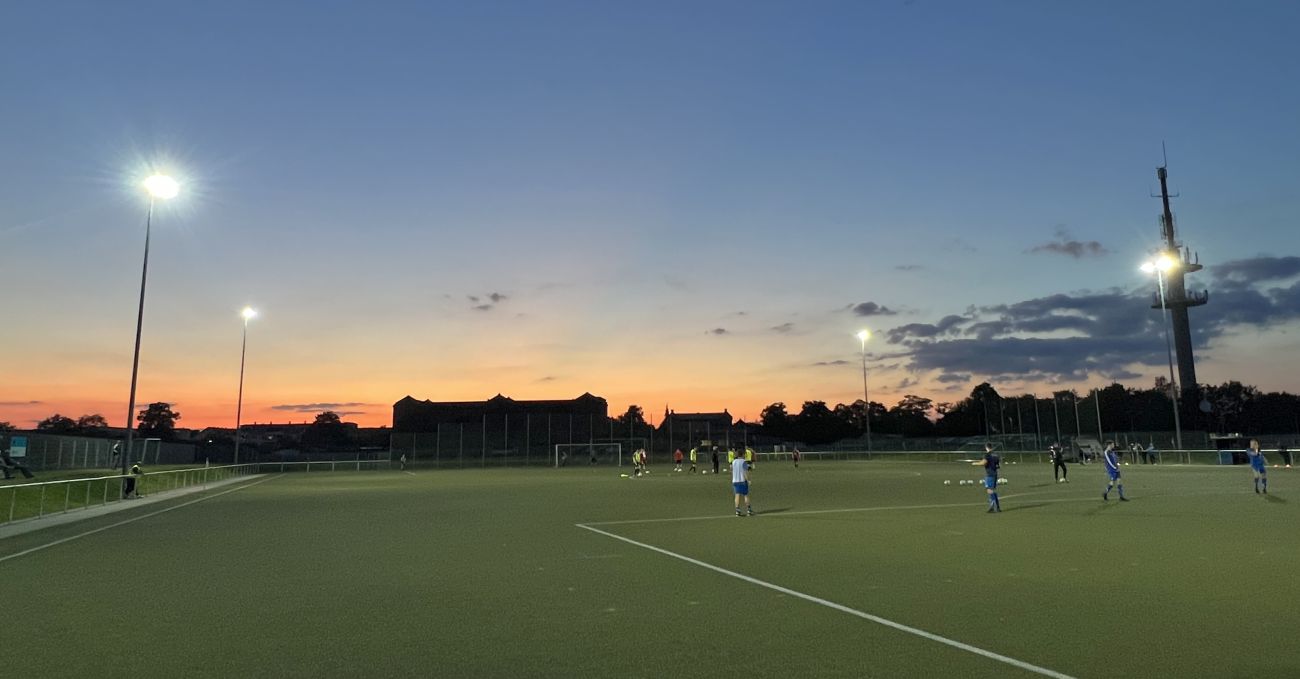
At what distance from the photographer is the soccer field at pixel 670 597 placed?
20.7 ft

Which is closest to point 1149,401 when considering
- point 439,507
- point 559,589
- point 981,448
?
point 981,448

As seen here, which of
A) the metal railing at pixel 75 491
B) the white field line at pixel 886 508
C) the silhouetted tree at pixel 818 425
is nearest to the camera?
the white field line at pixel 886 508

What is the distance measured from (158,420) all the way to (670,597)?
533ft

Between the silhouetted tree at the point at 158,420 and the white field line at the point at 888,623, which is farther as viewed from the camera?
the silhouetted tree at the point at 158,420

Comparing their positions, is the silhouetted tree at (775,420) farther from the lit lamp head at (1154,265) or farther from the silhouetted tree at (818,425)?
the lit lamp head at (1154,265)

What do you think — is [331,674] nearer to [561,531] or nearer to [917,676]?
[917,676]

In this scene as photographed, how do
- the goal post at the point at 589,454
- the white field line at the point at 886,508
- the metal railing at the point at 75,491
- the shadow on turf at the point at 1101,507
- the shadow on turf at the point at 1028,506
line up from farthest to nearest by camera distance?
1. the goal post at the point at 589,454
2. the shadow on turf at the point at 1028,506
3. the metal railing at the point at 75,491
4. the shadow on turf at the point at 1101,507
5. the white field line at the point at 886,508

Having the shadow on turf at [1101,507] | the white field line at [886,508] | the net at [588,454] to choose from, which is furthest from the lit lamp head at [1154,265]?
the net at [588,454]

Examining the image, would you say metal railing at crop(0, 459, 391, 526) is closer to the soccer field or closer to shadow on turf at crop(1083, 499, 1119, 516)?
the soccer field

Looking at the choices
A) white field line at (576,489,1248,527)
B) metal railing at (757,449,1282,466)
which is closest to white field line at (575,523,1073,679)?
white field line at (576,489,1248,527)

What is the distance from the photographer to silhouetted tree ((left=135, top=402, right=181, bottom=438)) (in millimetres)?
139925

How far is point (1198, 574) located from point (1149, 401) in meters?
124

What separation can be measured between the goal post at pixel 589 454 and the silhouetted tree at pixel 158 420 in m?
99.3

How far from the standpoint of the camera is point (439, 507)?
22922 millimetres
